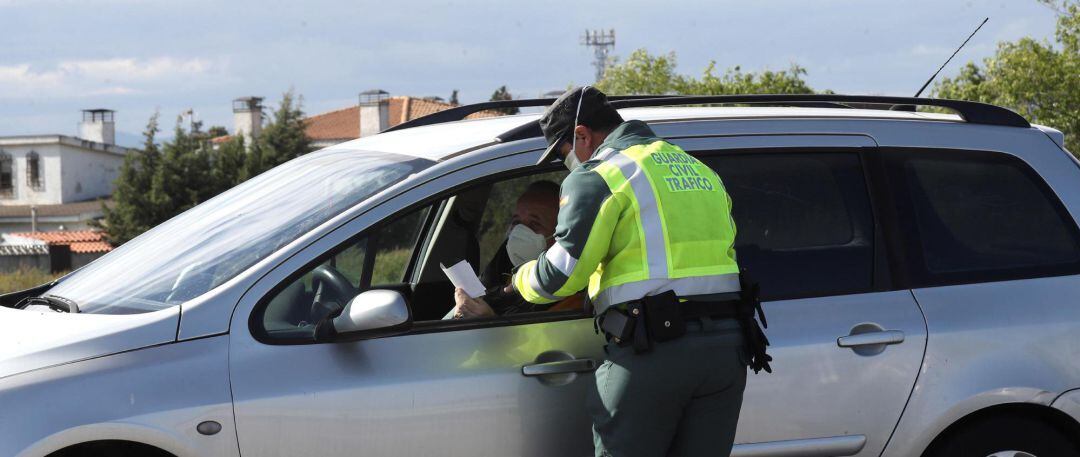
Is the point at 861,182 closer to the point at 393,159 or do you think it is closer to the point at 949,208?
the point at 949,208

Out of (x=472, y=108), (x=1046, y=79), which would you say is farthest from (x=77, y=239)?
(x=472, y=108)

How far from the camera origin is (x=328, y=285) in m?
3.53

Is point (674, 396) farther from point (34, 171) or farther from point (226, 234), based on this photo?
point (34, 171)

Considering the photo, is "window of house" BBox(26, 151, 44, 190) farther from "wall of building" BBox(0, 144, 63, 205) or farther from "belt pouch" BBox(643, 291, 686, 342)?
"belt pouch" BBox(643, 291, 686, 342)

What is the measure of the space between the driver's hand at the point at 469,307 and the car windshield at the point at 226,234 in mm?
389

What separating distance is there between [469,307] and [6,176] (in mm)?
71435

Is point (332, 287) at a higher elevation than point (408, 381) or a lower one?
higher

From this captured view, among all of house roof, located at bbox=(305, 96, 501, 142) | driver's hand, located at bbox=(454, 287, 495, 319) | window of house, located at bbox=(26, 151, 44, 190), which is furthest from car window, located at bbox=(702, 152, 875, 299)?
window of house, located at bbox=(26, 151, 44, 190)

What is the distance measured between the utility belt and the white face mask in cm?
79

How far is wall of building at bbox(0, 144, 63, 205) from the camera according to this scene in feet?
216

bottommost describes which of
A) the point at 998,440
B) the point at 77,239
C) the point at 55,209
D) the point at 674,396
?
the point at 77,239

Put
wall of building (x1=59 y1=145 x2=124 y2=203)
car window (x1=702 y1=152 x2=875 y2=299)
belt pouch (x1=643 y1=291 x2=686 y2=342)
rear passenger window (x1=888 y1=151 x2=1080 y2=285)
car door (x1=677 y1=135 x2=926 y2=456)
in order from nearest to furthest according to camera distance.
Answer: belt pouch (x1=643 y1=291 x2=686 y2=342) < car door (x1=677 y1=135 x2=926 y2=456) < car window (x1=702 y1=152 x2=875 y2=299) < rear passenger window (x1=888 y1=151 x2=1080 y2=285) < wall of building (x1=59 y1=145 x2=124 y2=203)

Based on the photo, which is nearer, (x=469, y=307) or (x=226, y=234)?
(x=469, y=307)

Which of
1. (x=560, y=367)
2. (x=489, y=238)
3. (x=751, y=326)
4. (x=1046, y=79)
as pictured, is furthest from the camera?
(x=1046, y=79)
